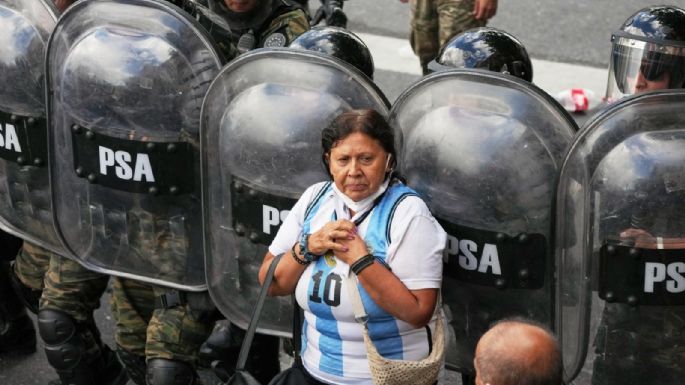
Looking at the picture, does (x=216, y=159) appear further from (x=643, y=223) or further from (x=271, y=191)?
(x=643, y=223)

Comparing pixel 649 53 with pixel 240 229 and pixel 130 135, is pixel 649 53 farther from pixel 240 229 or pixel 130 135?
pixel 130 135

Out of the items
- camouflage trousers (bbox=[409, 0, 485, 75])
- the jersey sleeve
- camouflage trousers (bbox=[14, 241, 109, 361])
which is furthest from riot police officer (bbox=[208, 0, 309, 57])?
camouflage trousers (bbox=[409, 0, 485, 75])

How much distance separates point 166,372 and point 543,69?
16.3ft

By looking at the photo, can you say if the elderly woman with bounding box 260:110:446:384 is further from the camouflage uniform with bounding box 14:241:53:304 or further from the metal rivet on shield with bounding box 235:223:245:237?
the camouflage uniform with bounding box 14:241:53:304

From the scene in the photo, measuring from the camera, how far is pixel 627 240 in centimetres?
302

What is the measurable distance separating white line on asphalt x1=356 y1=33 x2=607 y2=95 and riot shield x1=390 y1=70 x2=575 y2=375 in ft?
15.4

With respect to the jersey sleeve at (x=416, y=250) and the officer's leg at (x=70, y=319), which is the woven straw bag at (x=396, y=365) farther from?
the officer's leg at (x=70, y=319)

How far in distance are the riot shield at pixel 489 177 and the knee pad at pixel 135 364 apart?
1529 mm

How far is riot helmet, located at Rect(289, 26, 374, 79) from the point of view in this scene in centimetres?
371

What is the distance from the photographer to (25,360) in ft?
17.1

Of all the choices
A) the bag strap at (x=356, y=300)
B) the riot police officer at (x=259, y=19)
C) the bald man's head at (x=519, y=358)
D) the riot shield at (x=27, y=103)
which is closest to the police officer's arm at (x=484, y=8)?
the riot police officer at (x=259, y=19)

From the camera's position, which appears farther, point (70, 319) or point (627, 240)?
point (70, 319)

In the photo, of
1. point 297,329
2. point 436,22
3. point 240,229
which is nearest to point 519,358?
point 297,329

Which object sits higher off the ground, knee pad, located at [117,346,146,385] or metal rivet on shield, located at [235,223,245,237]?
metal rivet on shield, located at [235,223,245,237]
